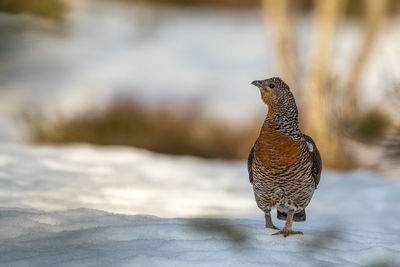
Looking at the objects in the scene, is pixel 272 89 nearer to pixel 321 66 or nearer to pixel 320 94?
pixel 320 94

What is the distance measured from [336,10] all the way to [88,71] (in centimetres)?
783

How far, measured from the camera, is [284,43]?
7832 mm

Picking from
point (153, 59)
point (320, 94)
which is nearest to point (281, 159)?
point (320, 94)

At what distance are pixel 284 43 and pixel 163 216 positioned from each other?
4753 millimetres

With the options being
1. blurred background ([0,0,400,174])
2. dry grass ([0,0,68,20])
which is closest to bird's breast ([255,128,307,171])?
blurred background ([0,0,400,174])

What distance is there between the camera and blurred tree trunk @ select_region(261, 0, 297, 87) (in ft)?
25.6

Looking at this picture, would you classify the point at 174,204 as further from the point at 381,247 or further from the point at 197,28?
the point at 197,28

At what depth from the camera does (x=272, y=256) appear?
Result: 2.69 m

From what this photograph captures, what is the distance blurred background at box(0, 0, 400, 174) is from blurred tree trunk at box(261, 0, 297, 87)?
2 cm

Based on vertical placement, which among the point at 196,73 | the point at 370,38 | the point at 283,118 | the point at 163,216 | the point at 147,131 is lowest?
the point at 163,216

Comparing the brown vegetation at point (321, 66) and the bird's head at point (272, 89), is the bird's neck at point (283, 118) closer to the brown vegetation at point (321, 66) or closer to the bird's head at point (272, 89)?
the bird's head at point (272, 89)

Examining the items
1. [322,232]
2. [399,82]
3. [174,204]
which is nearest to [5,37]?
[174,204]

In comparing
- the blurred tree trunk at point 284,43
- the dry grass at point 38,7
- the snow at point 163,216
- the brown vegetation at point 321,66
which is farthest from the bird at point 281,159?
the blurred tree trunk at point 284,43

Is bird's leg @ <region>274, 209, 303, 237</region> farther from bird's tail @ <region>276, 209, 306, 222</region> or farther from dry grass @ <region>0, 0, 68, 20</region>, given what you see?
dry grass @ <region>0, 0, 68, 20</region>
